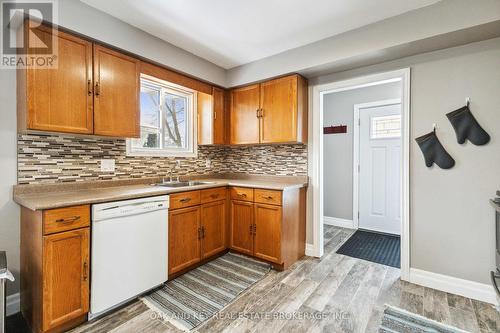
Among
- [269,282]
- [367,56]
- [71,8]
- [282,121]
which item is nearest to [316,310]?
[269,282]

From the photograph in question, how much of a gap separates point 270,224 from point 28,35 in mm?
2577

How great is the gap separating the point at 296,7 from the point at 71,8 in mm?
1789

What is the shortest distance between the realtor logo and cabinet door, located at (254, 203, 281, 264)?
88.8 inches

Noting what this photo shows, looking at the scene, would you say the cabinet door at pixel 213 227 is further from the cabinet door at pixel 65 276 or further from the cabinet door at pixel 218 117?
the cabinet door at pixel 65 276

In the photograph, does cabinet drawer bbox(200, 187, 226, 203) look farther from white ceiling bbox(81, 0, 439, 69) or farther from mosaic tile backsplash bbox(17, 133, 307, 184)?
white ceiling bbox(81, 0, 439, 69)

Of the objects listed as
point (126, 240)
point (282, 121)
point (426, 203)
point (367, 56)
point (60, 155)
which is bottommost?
point (126, 240)

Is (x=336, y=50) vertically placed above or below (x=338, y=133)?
above

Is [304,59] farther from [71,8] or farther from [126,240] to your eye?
[126,240]

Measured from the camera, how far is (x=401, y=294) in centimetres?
211

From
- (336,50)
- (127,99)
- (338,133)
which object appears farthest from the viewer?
(338,133)

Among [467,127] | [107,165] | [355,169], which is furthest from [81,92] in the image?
[355,169]

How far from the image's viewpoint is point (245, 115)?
3.22m

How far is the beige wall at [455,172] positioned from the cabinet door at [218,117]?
6.86 feet

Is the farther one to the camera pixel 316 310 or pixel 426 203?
pixel 426 203
